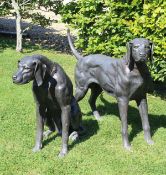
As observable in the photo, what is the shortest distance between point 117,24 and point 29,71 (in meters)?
4.62

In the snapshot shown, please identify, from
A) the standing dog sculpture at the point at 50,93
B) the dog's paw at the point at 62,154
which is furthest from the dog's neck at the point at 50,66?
the dog's paw at the point at 62,154

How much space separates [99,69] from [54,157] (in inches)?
71.3

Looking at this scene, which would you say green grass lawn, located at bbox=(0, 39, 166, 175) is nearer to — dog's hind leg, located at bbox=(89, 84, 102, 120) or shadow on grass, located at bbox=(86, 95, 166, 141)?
shadow on grass, located at bbox=(86, 95, 166, 141)

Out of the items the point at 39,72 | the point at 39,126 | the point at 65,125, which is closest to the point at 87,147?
the point at 65,125

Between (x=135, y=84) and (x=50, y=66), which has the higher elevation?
(x=50, y=66)

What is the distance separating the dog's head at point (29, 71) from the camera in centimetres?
550

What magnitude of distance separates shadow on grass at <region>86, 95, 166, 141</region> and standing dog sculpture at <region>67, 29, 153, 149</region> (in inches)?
19.6

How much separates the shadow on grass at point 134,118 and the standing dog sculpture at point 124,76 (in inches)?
19.6

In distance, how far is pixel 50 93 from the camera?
233 inches

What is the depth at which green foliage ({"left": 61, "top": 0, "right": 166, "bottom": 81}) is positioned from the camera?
879 centimetres

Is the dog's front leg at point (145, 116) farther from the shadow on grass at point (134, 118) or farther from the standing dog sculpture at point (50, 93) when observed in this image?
the standing dog sculpture at point (50, 93)

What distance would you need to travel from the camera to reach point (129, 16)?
961cm

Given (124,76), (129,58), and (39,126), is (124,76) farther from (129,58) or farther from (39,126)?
(39,126)

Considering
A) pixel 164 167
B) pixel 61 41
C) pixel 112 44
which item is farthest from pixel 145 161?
pixel 61 41
